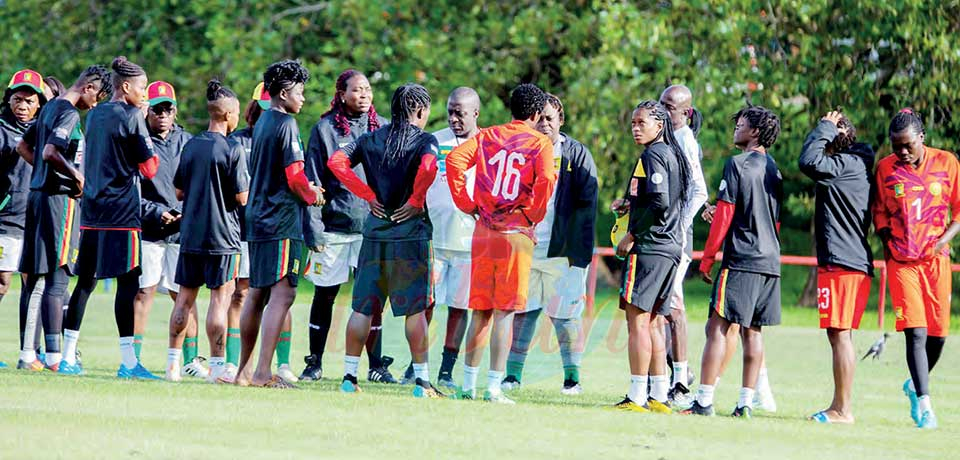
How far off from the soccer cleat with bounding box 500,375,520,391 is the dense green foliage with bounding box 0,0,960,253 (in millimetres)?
11514

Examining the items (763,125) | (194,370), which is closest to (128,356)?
(194,370)

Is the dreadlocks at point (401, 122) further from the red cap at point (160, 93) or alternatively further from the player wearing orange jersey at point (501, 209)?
the red cap at point (160, 93)

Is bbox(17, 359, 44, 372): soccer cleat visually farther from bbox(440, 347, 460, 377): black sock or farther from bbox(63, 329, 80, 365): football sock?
bbox(440, 347, 460, 377): black sock

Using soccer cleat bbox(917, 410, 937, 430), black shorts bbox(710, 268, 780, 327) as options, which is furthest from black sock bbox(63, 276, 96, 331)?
soccer cleat bbox(917, 410, 937, 430)

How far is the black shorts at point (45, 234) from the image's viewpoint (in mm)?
10750

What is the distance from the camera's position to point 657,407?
9.41 m

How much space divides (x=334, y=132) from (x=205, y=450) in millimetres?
3740

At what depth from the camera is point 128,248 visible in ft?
33.7

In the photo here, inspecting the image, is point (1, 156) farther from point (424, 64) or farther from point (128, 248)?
point (424, 64)

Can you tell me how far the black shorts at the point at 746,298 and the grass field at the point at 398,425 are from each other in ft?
2.10

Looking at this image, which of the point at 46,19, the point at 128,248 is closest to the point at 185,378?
the point at 128,248

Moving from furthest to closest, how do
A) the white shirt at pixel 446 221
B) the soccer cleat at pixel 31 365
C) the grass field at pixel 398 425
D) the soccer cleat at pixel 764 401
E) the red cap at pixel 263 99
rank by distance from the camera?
the white shirt at pixel 446 221
the red cap at pixel 263 99
the soccer cleat at pixel 31 365
the soccer cleat at pixel 764 401
the grass field at pixel 398 425

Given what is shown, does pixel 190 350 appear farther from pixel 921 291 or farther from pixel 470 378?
pixel 921 291

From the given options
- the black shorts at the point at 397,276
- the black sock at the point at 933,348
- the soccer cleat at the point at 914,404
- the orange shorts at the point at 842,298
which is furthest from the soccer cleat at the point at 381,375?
the black sock at the point at 933,348
